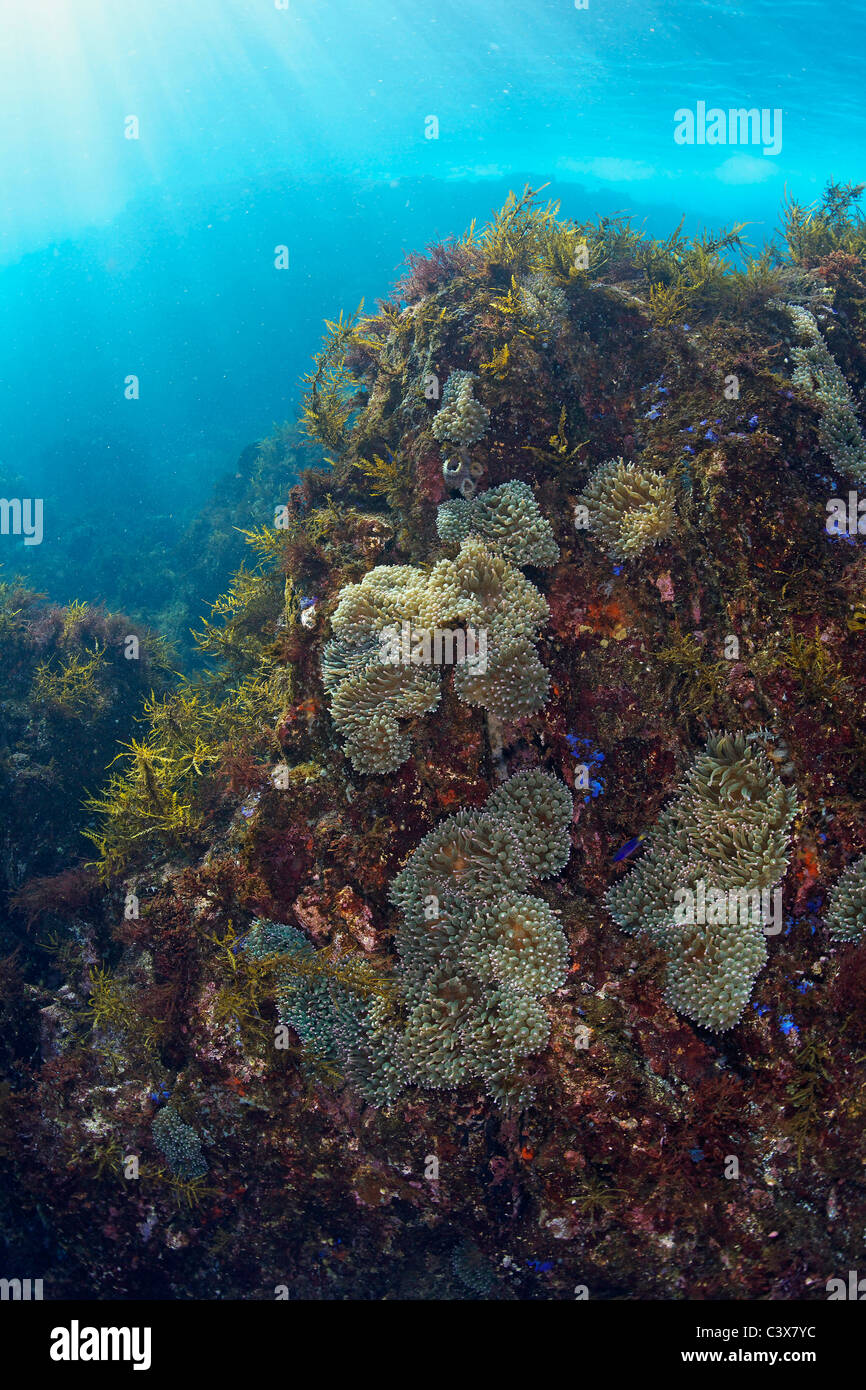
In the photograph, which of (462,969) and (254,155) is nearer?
(462,969)

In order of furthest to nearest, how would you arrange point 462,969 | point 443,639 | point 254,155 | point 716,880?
point 254,155 < point 443,639 < point 462,969 < point 716,880

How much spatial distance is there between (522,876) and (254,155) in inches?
3714

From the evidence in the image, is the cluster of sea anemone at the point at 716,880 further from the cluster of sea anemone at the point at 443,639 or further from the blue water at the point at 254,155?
the blue water at the point at 254,155

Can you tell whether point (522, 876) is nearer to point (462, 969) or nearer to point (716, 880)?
point (462, 969)

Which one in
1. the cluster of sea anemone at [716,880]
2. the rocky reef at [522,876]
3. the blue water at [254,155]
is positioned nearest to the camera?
the cluster of sea anemone at [716,880]

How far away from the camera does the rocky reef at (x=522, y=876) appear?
4.26m

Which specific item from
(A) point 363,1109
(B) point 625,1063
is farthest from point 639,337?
(A) point 363,1109

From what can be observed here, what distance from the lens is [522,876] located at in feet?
14.9

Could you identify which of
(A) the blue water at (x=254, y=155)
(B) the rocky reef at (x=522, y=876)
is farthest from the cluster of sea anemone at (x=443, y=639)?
(A) the blue water at (x=254, y=155)

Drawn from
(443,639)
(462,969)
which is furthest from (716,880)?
(443,639)

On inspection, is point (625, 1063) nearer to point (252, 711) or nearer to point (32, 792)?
point (252, 711)

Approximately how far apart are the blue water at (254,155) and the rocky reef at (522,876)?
1728 cm

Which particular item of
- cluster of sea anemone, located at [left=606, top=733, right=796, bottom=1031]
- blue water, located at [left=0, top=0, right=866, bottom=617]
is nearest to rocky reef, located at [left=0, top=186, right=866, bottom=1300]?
cluster of sea anemone, located at [left=606, top=733, right=796, bottom=1031]

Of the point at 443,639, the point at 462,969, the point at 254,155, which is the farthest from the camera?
the point at 254,155
